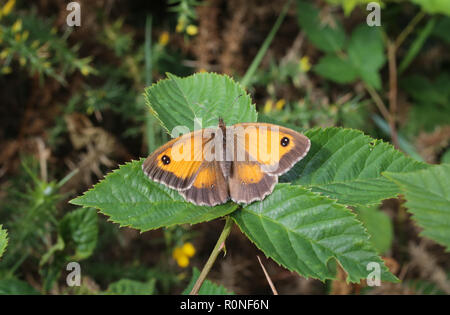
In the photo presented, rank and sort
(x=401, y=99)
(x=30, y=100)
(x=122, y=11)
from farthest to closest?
(x=401, y=99) < (x=122, y=11) < (x=30, y=100)

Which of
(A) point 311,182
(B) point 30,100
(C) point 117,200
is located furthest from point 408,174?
(B) point 30,100

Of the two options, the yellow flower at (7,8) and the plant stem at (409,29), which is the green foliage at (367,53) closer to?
the plant stem at (409,29)

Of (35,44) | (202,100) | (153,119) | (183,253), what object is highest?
(35,44)

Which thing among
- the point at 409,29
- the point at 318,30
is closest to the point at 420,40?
the point at 409,29

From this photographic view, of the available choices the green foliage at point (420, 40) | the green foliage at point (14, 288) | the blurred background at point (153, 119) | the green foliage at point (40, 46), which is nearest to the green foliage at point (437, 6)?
the blurred background at point (153, 119)

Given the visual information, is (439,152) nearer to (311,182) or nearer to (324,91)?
(324,91)

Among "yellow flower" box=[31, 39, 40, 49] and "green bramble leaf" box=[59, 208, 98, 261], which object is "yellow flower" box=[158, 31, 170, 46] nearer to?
"yellow flower" box=[31, 39, 40, 49]

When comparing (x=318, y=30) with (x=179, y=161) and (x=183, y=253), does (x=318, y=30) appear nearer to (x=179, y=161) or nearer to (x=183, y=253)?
(x=183, y=253)
